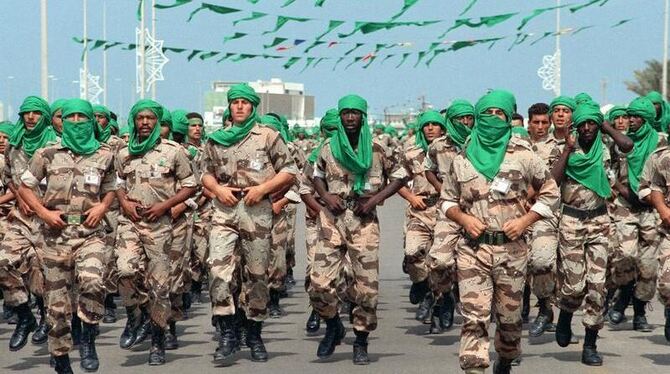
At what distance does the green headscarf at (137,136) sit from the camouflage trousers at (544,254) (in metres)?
3.19

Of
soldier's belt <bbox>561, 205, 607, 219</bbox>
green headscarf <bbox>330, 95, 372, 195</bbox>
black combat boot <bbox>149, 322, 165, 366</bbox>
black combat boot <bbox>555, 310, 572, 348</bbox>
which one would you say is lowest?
black combat boot <bbox>149, 322, 165, 366</bbox>

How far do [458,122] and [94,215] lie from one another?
429cm

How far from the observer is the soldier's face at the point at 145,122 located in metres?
11.6

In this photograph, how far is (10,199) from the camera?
13234mm

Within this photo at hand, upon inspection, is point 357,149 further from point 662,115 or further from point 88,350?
point 662,115

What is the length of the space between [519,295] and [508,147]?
3.12 feet

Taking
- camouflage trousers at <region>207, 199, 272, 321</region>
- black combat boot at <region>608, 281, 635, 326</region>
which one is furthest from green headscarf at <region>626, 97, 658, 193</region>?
camouflage trousers at <region>207, 199, 272, 321</region>

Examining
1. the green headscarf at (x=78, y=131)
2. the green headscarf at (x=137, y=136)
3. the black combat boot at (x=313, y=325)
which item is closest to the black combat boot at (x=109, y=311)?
the black combat boot at (x=313, y=325)

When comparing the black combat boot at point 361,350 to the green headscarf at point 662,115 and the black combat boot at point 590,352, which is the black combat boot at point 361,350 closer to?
the black combat boot at point 590,352

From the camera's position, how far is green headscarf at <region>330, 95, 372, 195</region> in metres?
11.3

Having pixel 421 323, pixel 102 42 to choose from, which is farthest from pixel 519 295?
pixel 102 42

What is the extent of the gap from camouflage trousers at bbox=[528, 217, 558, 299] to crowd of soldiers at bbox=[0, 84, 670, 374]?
0.02 m

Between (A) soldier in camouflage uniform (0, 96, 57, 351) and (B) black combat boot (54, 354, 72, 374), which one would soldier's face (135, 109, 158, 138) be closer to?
(A) soldier in camouflage uniform (0, 96, 57, 351)

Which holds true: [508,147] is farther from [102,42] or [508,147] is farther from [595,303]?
A: [102,42]
